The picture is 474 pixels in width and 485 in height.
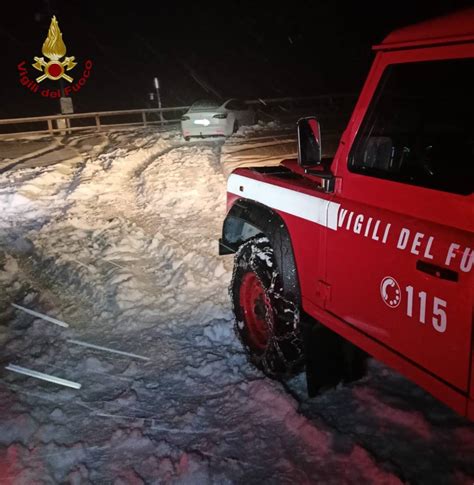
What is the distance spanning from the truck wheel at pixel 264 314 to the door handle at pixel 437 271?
131cm

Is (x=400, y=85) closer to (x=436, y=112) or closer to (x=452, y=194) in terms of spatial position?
(x=436, y=112)

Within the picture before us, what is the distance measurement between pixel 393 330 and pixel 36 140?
64.2 ft

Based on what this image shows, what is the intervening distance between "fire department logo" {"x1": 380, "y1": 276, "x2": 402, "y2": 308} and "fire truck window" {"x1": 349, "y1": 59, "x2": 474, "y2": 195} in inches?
20.2

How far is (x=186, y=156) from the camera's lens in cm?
1396

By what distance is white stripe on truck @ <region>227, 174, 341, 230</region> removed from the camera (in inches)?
125

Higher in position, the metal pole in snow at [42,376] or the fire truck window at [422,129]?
the fire truck window at [422,129]

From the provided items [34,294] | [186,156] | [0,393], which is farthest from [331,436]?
[186,156]

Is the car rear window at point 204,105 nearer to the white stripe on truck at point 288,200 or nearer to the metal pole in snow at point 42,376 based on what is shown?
the white stripe on truck at point 288,200

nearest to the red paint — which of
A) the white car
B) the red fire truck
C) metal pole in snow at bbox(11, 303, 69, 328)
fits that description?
the red fire truck

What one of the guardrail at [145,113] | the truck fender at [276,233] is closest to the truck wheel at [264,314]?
the truck fender at [276,233]

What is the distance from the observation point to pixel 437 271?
2.44 meters

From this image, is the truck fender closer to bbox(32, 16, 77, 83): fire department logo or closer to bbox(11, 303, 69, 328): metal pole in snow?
bbox(11, 303, 69, 328): metal pole in snow

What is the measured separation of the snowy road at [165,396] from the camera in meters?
3.37

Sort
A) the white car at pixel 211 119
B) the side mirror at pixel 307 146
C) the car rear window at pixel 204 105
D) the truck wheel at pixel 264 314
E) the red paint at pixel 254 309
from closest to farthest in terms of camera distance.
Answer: the side mirror at pixel 307 146
the truck wheel at pixel 264 314
the red paint at pixel 254 309
the white car at pixel 211 119
the car rear window at pixel 204 105
